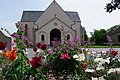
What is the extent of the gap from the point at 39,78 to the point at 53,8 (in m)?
58.4

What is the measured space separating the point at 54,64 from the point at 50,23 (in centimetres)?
5233

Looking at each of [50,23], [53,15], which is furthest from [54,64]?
[53,15]

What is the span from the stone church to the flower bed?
49769 mm

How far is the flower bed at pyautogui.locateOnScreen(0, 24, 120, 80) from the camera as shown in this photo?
4141 millimetres

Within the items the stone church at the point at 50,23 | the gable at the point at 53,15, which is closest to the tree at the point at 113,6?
the stone church at the point at 50,23

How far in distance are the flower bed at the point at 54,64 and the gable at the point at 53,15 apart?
5356 centimetres

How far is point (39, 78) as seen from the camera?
4.31 meters

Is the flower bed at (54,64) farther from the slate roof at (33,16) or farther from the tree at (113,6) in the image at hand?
the slate roof at (33,16)

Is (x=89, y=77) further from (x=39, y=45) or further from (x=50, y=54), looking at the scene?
(x=50, y=54)

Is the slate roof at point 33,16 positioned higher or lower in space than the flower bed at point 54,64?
higher

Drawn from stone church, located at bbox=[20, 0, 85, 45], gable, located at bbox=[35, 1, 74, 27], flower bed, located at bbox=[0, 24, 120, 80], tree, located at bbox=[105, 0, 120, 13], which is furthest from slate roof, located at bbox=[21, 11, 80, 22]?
flower bed, located at bbox=[0, 24, 120, 80]

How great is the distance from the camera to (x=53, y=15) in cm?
6206

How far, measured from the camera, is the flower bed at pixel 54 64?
13.6 feet

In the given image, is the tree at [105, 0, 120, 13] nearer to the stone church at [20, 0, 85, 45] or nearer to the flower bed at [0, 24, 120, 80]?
the stone church at [20, 0, 85, 45]
